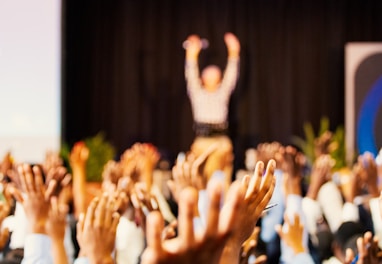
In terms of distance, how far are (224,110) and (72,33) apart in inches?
84.3

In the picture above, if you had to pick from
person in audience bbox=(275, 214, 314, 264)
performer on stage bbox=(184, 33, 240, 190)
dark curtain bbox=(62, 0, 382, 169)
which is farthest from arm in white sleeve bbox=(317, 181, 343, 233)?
dark curtain bbox=(62, 0, 382, 169)

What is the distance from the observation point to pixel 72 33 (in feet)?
28.2

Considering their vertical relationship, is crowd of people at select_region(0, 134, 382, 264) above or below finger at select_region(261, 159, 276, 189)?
below

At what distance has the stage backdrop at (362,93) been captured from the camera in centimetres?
789

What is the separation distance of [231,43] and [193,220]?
762 centimetres

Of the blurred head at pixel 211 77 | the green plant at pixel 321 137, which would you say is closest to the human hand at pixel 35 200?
the green plant at pixel 321 137

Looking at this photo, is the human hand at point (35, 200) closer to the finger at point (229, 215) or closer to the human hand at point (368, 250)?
the human hand at point (368, 250)

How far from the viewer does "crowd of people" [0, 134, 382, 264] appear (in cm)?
103

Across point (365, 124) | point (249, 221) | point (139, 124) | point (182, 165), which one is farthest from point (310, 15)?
point (249, 221)

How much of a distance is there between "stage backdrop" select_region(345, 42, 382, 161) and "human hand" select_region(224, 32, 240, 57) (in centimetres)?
130

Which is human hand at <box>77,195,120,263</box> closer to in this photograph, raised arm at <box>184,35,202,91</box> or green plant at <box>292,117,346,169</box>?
green plant at <box>292,117,346,169</box>

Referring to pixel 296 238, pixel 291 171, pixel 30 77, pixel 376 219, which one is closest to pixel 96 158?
pixel 30 77

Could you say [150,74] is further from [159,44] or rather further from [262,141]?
[262,141]

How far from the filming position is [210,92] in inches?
318
